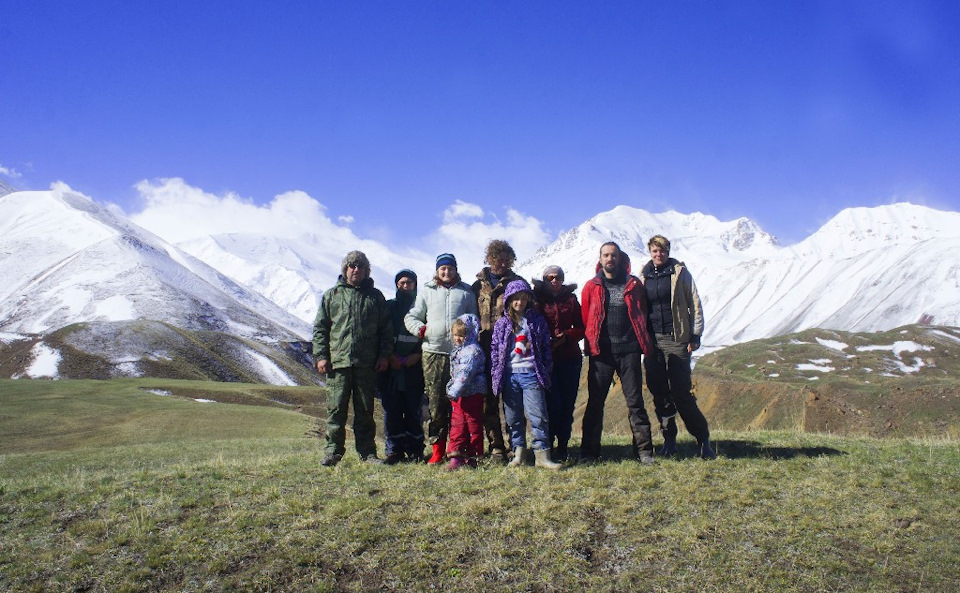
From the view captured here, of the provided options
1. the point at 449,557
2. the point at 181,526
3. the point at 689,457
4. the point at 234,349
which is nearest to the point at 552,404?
the point at 689,457

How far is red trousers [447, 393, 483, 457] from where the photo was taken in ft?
27.3

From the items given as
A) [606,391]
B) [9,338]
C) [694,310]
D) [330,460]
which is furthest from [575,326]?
[9,338]

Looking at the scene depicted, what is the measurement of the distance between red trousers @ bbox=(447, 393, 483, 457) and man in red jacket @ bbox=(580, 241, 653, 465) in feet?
5.21

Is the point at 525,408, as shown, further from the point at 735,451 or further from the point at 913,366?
the point at 913,366

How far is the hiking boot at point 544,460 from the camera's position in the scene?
7.89 metres

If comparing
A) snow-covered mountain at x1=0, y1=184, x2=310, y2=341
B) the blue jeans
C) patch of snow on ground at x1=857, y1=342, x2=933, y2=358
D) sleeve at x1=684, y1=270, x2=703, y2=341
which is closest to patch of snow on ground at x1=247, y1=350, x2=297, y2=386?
snow-covered mountain at x1=0, y1=184, x2=310, y2=341

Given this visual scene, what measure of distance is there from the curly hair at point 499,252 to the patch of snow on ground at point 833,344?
246ft

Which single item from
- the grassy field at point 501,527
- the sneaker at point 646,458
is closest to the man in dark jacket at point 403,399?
the grassy field at point 501,527

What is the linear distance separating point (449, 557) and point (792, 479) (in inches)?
185

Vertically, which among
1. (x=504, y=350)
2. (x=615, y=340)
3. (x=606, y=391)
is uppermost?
(x=615, y=340)

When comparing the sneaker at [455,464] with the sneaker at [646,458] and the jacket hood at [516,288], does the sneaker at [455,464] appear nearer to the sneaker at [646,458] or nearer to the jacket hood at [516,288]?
the jacket hood at [516,288]

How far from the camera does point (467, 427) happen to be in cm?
840

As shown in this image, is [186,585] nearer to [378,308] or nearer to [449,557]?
[449,557]

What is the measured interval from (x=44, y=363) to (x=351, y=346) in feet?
296
